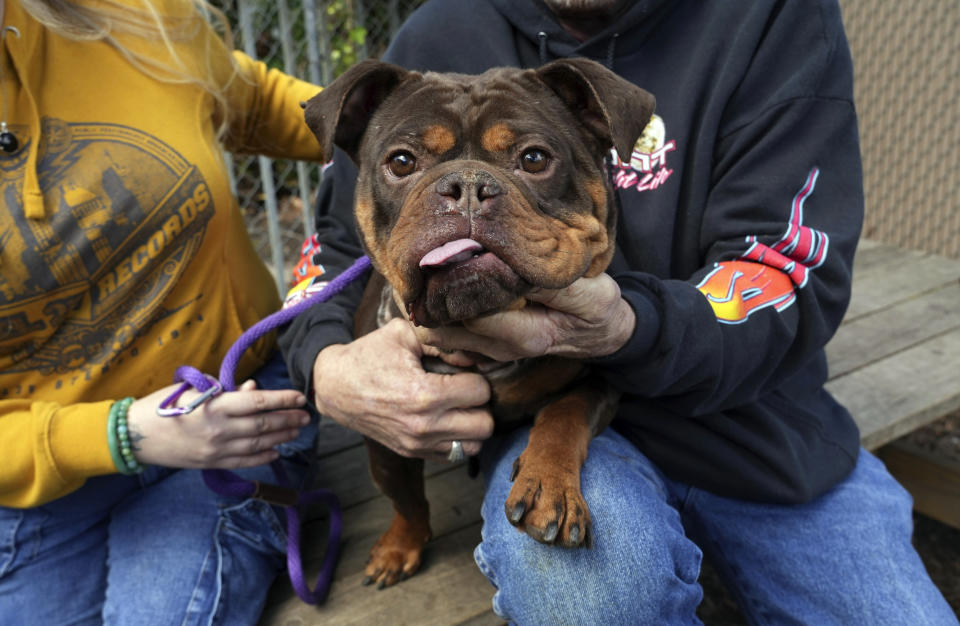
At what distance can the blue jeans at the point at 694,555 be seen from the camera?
1.83 metres

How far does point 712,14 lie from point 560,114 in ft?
2.00

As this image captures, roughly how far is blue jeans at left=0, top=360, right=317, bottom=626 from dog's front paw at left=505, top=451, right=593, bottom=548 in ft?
3.44

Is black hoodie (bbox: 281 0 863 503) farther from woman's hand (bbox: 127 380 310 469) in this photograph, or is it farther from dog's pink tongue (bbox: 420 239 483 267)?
dog's pink tongue (bbox: 420 239 483 267)

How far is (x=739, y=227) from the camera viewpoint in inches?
82.5

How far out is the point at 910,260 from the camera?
4715mm

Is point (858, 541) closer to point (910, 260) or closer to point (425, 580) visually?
point (425, 580)

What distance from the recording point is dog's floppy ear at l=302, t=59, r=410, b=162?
191cm

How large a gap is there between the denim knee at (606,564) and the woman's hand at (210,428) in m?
0.71

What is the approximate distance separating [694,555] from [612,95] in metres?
1.18

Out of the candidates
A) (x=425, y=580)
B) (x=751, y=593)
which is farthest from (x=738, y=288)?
(x=425, y=580)

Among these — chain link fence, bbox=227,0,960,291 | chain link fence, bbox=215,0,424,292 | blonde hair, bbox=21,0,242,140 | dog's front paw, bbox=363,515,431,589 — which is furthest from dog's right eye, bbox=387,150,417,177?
chain link fence, bbox=227,0,960,291

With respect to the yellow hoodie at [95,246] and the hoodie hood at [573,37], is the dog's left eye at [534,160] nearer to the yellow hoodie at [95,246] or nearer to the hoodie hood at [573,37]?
the hoodie hood at [573,37]

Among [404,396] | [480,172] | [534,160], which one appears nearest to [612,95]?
[534,160]

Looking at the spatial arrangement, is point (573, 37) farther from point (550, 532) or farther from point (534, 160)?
point (550, 532)
